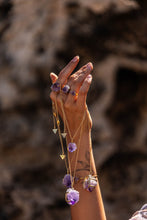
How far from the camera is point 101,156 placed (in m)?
1.67

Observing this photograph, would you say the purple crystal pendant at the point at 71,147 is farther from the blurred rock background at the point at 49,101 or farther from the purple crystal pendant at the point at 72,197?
the blurred rock background at the point at 49,101

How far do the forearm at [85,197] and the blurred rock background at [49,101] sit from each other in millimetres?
772

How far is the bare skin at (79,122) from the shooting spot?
32.4 inches

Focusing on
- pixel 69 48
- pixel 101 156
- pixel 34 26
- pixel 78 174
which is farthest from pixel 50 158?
pixel 78 174

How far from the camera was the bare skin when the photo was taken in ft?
2.70

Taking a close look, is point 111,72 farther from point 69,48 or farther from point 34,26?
point 34,26

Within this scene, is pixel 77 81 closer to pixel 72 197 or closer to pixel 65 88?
pixel 65 88

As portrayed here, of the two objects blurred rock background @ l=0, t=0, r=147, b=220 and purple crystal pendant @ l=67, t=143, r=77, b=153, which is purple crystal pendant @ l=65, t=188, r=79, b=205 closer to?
purple crystal pendant @ l=67, t=143, r=77, b=153

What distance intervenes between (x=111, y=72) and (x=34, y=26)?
1.50 ft

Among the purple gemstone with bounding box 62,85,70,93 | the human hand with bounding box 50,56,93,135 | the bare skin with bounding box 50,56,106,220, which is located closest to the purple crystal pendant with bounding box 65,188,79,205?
the bare skin with bounding box 50,56,106,220

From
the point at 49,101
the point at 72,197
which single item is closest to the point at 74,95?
the point at 72,197

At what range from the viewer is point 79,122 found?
33.3 inches

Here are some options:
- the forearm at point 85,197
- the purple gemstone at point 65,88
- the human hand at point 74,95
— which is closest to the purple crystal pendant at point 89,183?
the forearm at point 85,197

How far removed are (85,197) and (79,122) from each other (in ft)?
0.64
